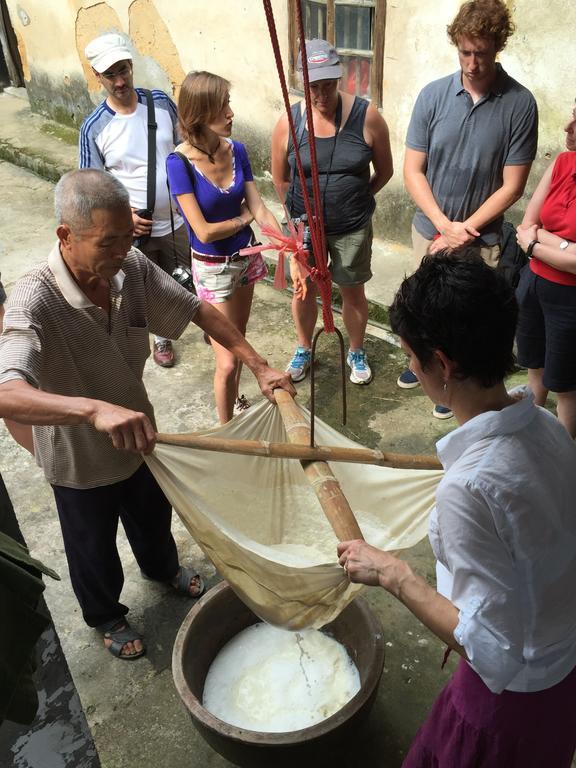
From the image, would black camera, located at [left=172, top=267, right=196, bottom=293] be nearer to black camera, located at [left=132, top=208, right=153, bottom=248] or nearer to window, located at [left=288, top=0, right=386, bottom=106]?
black camera, located at [left=132, top=208, right=153, bottom=248]

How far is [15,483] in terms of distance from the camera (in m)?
3.53

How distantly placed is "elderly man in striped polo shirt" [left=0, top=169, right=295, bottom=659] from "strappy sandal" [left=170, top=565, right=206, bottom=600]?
0.23ft

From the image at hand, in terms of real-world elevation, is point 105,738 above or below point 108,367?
below

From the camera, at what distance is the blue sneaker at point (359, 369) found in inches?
158

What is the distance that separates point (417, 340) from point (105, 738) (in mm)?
1850

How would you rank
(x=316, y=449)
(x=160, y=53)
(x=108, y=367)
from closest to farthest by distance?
1. (x=316, y=449)
2. (x=108, y=367)
3. (x=160, y=53)

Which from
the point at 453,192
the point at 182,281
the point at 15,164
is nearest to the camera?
the point at 453,192

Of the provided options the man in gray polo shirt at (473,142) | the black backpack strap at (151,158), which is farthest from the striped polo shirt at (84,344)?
the black backpack strap at (151,158)

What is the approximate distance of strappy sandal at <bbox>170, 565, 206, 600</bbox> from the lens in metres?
2.95

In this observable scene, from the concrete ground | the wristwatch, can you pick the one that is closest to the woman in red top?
the wristwatch

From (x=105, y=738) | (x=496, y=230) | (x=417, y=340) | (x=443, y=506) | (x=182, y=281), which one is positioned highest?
(x=417, y=340)

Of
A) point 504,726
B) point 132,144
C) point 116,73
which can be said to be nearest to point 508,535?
point 504,726

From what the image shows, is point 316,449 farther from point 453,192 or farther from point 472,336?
point 453,192

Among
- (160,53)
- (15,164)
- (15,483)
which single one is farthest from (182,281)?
(15,164)
